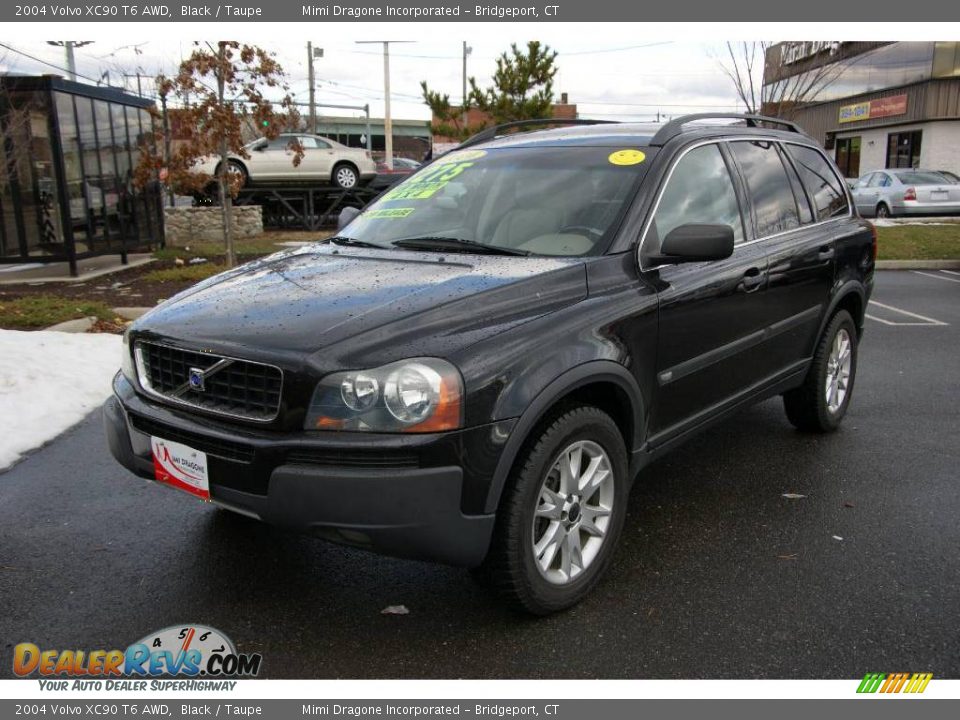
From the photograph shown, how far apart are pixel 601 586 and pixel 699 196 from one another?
1.86 metres

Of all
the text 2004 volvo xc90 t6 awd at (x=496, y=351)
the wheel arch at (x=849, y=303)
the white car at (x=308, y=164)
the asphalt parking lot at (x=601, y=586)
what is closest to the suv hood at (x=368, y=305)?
the text 2004 volvo xc90 t6 awd at (x=496, y=351)

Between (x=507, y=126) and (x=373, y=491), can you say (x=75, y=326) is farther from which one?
(x=373, y=491)

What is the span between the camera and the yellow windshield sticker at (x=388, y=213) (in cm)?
410

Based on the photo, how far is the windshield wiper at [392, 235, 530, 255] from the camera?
3535 millimetres

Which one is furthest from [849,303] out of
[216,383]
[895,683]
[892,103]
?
[892,103]

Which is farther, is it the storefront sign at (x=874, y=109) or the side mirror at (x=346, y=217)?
the storefront sign at (x=874, y=109)

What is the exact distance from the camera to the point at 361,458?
8.25 feet

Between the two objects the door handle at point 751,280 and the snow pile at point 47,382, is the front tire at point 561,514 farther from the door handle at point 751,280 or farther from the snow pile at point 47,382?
the snow pile at point 47,382

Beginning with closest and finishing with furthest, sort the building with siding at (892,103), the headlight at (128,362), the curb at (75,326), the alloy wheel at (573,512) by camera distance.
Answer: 1. the alloy wheel at (573,512)
2. the headlight at (128,362)
3. the curb at (75,326)
4. the building with siding at (892,103)

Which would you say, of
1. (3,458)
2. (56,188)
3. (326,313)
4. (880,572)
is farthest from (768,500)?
(56,188)

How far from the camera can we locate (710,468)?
460 cm

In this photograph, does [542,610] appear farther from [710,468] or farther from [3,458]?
[3,458]

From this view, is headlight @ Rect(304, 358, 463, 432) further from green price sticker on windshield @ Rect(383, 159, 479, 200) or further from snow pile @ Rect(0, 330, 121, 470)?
snow pile @ Rect(0, 330, 121, 470)

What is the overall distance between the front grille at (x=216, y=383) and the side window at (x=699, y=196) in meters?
1.80
